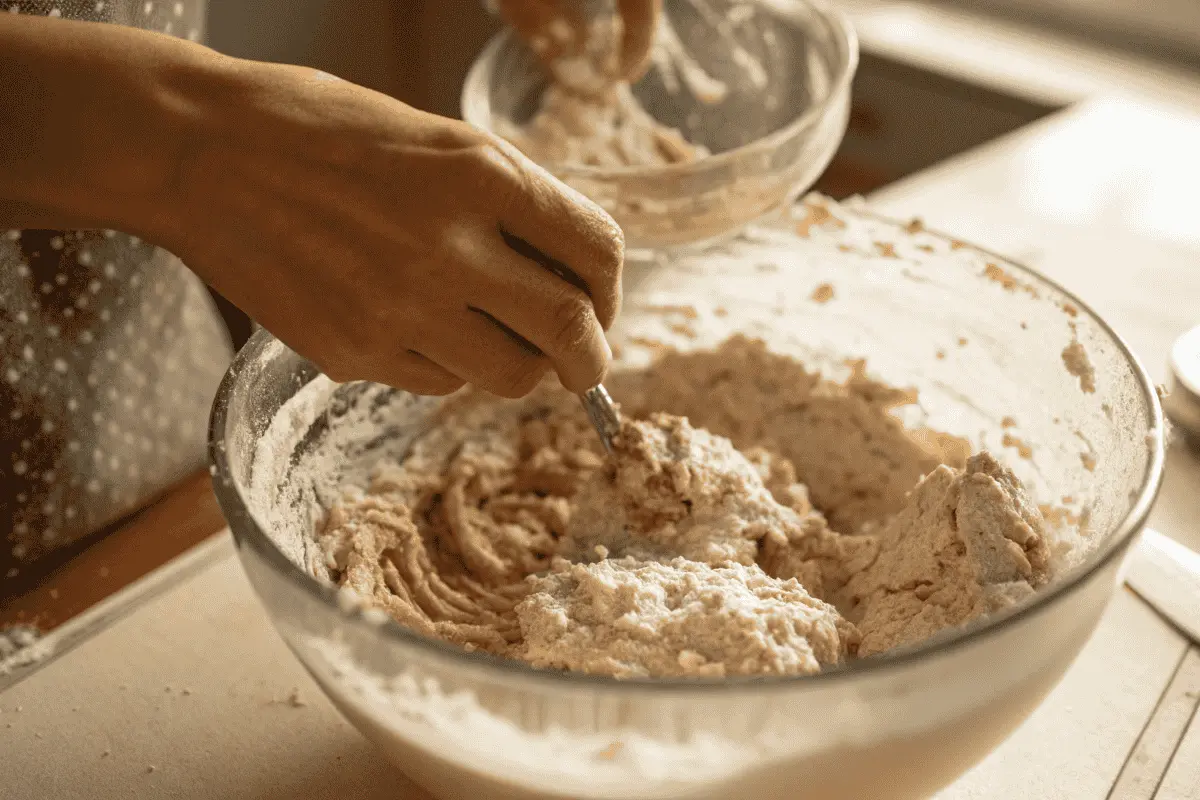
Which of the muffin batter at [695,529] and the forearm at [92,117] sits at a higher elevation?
the forearm at [92,117]

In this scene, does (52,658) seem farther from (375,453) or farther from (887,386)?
(887,386)

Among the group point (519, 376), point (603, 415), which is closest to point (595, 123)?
point (603, 415)

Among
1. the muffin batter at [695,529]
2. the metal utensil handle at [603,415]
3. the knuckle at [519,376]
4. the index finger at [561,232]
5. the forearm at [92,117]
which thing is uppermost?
the forearm at [92,117]

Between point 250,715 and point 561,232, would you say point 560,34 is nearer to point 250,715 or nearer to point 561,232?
point 561,232

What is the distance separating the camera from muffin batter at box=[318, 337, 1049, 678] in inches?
23.5

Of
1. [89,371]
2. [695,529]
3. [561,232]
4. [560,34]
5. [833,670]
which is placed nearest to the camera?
[833,670]

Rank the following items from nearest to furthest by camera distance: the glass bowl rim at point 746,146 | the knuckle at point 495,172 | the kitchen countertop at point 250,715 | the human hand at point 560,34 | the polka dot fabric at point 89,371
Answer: the knuckle at point 495,172 → the kitchen countertop at point 250,715 → the polka dot fabric at point 89,371 → the glass bowl rim at point 746,146 → the human hand at point 560,34

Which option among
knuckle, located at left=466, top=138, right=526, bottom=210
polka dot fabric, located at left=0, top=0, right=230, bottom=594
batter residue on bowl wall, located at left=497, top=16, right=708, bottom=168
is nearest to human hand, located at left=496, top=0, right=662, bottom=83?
batter residue on bowl wall, located at left=497, top=16, right=708, bottom=168

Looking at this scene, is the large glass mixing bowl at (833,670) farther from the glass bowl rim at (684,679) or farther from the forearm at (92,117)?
the forearm at (92,117)

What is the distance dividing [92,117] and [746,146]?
2.10 feet

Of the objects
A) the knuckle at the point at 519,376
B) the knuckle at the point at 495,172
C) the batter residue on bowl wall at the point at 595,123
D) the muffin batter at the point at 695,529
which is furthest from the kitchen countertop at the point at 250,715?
the batter residue on bowl wall at the point at 595,123

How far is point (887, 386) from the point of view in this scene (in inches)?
34.4

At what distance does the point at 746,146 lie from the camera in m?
1.06

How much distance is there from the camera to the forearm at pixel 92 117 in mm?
555
